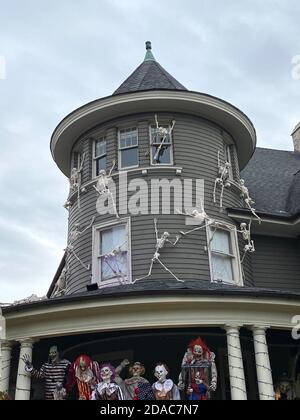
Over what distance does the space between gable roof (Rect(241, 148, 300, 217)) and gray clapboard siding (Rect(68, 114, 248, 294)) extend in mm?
1459

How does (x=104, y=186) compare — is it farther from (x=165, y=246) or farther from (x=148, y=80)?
(x=148, y=80)

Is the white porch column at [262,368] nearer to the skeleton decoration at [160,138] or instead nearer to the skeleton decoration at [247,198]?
the skeleton decoration at [247,198]

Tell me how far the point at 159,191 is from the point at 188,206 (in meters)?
0.89

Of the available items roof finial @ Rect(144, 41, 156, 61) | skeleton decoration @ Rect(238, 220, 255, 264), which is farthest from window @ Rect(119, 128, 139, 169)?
roof finial @ Rect(144, 41, 156, 61)

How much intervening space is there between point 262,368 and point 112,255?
5068 mm

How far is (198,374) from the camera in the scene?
32.7ft

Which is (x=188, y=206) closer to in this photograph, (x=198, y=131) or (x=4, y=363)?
(x=198, y=131)

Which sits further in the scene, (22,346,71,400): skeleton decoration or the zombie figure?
(22,346,71,400): skeleton decoration

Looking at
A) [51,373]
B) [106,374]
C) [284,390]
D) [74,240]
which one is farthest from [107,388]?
[74,240]

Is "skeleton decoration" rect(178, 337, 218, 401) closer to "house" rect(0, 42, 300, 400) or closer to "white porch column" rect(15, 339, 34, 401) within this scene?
"house" rect(0, 42, 300, 400)

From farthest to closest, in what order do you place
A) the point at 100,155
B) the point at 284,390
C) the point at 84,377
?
the point at 100,155
the point at 284,390
the point at 84,377

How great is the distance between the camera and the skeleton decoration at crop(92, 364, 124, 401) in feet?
32.8

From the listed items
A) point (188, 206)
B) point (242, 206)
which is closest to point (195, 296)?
point (188, 206)

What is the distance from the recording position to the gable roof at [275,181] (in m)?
15.8
